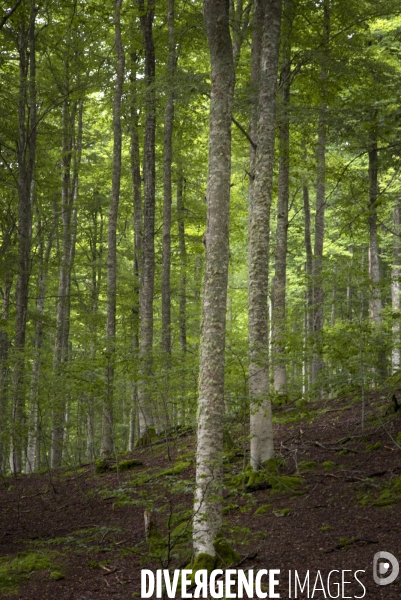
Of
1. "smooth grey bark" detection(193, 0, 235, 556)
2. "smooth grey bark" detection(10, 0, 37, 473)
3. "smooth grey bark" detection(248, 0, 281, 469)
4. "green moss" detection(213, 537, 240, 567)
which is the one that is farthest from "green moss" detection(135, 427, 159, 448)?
"smooth grey bark" detection(193, 0, 235, 556)

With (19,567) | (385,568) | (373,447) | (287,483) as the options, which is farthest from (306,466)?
(19,567)

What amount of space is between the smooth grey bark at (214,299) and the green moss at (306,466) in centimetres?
351

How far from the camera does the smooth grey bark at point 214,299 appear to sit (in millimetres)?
5547

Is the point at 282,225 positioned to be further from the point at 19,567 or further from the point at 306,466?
the point at 19,567

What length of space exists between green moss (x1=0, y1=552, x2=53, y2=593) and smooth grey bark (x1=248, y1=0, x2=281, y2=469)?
3427 mm

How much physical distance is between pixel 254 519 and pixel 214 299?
344 cm

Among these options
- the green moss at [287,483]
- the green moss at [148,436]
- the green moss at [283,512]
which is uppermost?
the green moss at [148,436]

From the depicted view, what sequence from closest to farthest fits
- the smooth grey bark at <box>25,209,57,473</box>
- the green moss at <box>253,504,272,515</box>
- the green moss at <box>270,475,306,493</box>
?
the green moss at <box>253,504,272,515</box>, the green moss at <box>270,475,306,493</box>, the smooth grey bark at <box>25,209,57,473</box>

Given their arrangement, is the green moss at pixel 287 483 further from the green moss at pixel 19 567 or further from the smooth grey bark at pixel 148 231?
the smooth grey bark at pixel 148 231

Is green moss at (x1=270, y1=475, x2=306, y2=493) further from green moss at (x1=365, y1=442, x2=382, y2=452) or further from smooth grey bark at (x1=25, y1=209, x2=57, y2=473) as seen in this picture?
smooth grey bark at (x1=25, y1=209, x2=57, y2=473)

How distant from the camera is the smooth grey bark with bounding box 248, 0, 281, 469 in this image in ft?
27.2

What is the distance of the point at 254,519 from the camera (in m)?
7.40

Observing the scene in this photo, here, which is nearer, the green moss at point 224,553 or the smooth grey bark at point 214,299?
the smooth grey bark at point 214,299

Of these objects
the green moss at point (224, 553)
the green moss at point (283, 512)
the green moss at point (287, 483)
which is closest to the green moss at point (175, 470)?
the green moss at point (287, 483)
